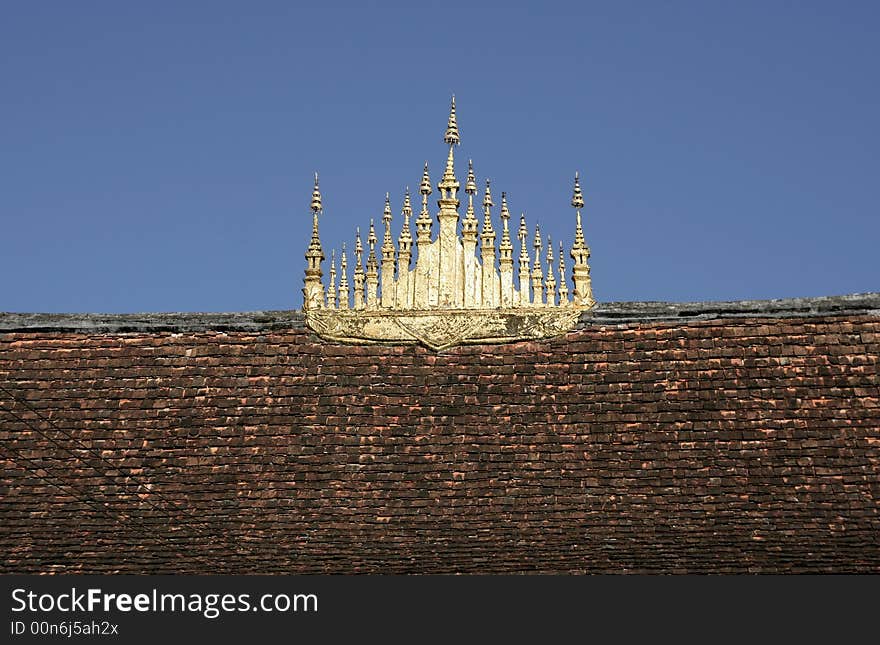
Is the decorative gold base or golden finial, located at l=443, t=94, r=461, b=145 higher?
golden finial, located at l=443, t=94, r=461, b=145

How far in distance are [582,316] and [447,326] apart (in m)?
2.17

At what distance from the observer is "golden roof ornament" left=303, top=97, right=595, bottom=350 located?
84.0 feet

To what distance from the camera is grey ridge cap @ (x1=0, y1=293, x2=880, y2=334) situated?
25.2 metres

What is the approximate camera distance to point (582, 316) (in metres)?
25.7

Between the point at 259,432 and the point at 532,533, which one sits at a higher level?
the point at 259,432

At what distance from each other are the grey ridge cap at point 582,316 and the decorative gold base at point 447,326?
0.48 meters

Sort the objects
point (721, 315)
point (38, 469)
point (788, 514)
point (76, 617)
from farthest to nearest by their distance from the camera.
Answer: point (721, 315) → point (38, 469) → point (788, 514) → point (76, 617)

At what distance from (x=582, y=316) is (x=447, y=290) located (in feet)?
7.25

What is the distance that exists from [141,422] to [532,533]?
6398 mm

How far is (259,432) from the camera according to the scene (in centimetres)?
2428

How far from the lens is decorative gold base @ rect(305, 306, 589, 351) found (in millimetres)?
25516

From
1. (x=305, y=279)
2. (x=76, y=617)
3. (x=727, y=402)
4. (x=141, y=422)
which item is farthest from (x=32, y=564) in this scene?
(x=727, y=402)

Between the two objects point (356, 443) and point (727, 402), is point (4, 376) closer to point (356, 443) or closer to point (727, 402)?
point (356, 443)

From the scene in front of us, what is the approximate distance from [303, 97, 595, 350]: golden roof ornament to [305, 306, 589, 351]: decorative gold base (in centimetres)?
2
